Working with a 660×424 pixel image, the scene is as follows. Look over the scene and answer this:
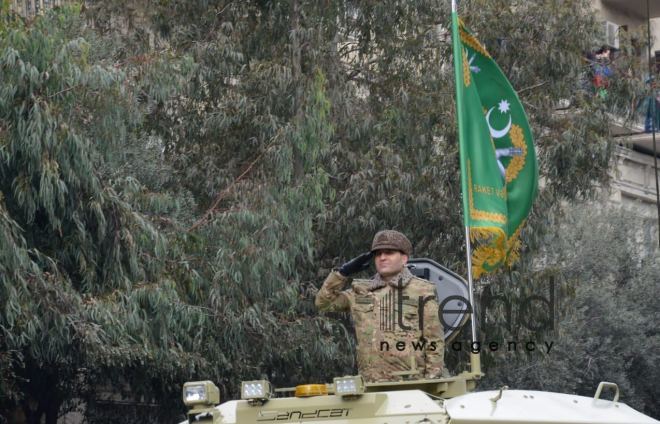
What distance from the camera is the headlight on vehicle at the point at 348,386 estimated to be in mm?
8891

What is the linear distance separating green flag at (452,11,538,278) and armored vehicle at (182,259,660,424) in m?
3.76

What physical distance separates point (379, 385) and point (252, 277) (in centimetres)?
619

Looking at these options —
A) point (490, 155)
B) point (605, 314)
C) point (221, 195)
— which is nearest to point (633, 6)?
point (605, 314)

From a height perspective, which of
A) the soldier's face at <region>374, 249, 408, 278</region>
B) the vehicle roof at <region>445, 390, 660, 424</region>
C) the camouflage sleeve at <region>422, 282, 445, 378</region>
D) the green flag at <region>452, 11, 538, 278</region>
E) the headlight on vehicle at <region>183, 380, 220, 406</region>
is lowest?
the vehicle roof at <region>445, 390, 660, 424</region>

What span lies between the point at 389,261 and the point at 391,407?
5.05ft

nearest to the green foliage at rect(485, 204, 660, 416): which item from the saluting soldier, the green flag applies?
the green flag

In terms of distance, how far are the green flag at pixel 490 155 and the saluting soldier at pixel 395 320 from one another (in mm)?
2391

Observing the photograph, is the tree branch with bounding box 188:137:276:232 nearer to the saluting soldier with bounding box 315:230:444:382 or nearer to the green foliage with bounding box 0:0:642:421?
the green foliage with bounding box 0:0:642:421

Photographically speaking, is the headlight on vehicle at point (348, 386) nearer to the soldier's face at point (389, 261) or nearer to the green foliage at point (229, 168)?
the soldier's face at point (389, 261)

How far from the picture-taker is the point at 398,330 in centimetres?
1016

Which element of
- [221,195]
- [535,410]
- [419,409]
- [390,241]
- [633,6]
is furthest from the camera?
[633,6]

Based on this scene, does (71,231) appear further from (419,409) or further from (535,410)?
(535,410)

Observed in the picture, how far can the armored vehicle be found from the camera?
8.58 meters

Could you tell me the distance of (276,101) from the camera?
17.7m
